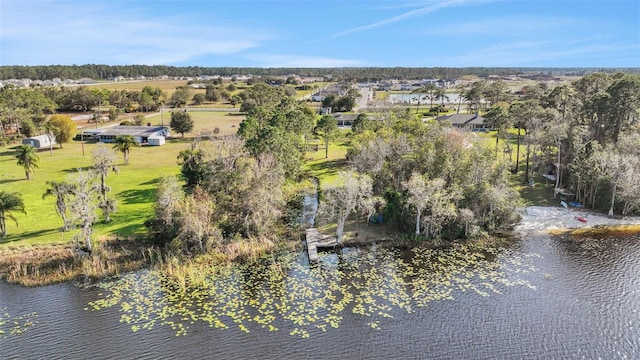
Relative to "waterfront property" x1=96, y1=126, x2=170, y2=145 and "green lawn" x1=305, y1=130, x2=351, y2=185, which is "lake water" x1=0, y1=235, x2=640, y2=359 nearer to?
"green lawn" x1=305, y1=130, x2=351, y2=185

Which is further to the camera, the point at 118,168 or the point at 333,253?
the point at 118,168

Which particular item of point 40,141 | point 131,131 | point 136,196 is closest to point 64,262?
point 136,196

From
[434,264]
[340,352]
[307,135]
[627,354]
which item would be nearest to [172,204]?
[340,352]

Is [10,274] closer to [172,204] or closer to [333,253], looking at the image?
[172,204]

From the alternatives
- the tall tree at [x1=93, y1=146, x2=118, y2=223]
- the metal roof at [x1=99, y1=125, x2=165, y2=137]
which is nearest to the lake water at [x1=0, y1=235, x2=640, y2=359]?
the tall tree at [x1=93, y1=146, x2=118, y2=223]

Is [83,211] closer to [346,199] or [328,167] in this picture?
[346,199]

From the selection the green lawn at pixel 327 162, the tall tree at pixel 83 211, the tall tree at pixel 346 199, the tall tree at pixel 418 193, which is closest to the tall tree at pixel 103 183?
the tall tree at pixel 83 211
